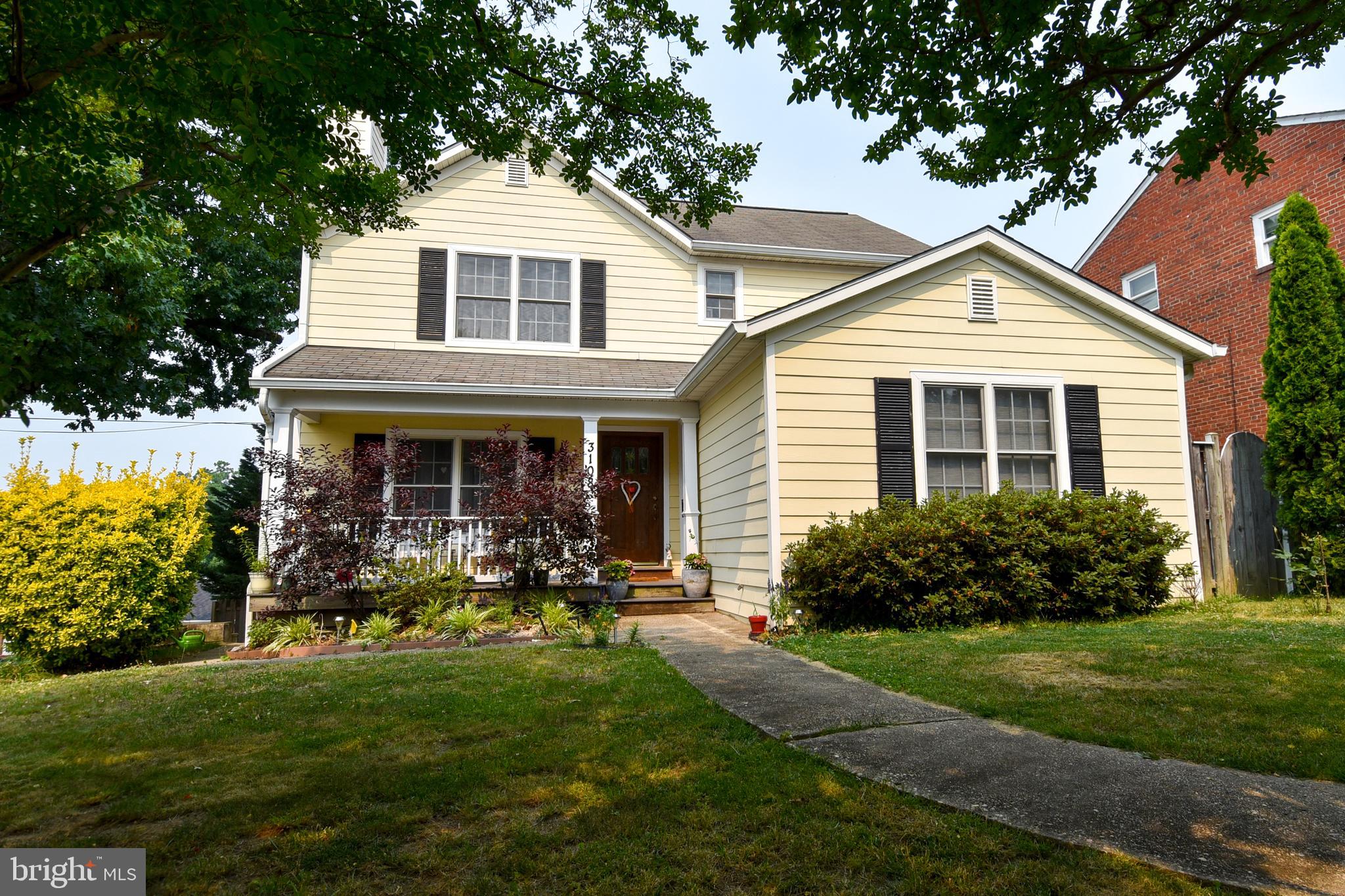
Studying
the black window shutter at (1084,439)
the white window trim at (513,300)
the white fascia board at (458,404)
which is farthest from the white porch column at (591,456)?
the black window shutter at (1084,439)

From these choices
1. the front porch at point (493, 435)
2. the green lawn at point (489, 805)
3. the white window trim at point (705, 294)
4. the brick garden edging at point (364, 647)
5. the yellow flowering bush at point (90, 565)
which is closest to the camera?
the green lawn at point (489, 805)

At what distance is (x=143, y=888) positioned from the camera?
2488mm

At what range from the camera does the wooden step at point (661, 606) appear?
10.1 metres

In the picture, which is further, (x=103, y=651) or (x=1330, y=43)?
(x=103, y=651)

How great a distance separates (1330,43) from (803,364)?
516 centimetres

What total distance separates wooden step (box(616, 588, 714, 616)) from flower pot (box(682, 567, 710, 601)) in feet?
0.26

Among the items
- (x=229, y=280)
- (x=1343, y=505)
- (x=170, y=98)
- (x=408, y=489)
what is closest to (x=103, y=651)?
(x=408, y=489)

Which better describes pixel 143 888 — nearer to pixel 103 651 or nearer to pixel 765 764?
pixel 765 764

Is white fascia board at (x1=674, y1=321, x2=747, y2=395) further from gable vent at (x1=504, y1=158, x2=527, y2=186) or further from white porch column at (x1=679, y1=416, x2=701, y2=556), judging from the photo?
gable vent at (x1=504, y1=158, x2=527, y2=186)

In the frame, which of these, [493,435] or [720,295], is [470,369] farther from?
[720,295]

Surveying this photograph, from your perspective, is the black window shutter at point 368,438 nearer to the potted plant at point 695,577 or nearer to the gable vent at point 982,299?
the potted plant at point 695,577

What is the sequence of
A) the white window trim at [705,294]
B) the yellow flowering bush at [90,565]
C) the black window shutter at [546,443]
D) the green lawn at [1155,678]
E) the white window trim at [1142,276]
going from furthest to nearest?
1. the white window trim at [1142,276]
2. the white window trim at [705,294]
3. the black window shutter at [546,443]
4. the yellow flowering bush at [90,565]
5. the green lawn at [1155,678]

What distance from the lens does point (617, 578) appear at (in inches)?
404

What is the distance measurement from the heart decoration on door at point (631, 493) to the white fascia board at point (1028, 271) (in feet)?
13.7
